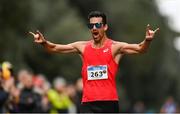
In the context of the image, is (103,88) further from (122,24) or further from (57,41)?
(122,24)

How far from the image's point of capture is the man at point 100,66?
1388 centimetres

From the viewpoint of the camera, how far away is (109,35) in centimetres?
5931

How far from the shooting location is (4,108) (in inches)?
716

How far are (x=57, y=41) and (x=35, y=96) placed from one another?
94.7 feet

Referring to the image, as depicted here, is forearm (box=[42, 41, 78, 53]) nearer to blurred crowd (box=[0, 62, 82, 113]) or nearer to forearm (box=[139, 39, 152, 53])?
forearm (box=[139, 39, 152, 53])

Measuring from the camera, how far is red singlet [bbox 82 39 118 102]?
45.5ft

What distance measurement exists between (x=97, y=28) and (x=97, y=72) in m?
0.68

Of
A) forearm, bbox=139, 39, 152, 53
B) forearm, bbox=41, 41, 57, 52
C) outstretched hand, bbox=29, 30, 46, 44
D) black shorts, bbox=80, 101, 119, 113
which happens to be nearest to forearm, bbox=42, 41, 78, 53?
forearm, bbox=41, 41, 57, 52

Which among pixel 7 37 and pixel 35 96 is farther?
pixel 7 37

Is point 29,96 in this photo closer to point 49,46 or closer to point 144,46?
point 49,46

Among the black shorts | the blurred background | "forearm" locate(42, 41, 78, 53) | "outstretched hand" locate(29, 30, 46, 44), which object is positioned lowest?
the blurred background

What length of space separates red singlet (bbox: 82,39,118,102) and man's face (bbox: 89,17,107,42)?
23cm

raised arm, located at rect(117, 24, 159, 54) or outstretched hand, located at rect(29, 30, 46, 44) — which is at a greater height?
outstretched hand, located at rect(29, 30, 46, 44)

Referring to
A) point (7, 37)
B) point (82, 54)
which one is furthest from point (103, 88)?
point (7, 37)
